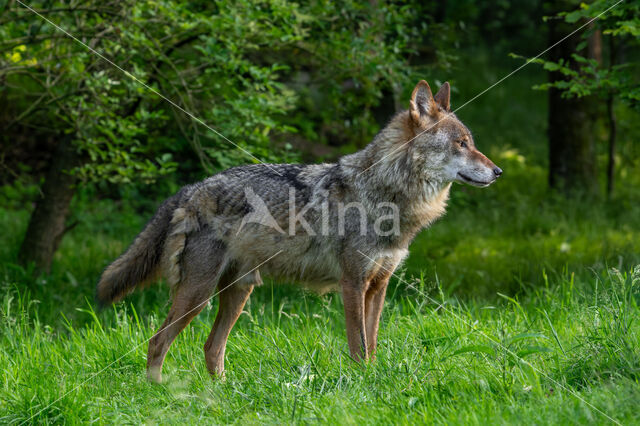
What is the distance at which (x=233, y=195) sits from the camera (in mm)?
4836

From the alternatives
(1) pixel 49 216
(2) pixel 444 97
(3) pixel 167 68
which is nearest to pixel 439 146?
(2) pixel 444 97

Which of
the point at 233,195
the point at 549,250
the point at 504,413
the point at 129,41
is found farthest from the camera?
the point at 549,250

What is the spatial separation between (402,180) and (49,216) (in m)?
4.67

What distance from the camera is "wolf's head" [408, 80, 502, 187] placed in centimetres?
457

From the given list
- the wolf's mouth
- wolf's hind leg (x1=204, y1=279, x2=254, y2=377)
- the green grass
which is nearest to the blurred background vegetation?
wolf's hind leg (x1=204, y1=279, x2=254, y2=377)

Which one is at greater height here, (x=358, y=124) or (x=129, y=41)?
(x=129, y=41)

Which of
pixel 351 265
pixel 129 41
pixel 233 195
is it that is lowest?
pixel 351 265

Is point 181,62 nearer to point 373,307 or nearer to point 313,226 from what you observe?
point 313,226

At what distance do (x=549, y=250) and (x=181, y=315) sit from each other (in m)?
4.49

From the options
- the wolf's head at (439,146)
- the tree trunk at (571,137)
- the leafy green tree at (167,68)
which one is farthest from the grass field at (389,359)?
the tree trunk at (571,137)

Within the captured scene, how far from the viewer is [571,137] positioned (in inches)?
384

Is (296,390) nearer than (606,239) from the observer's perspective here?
Yes

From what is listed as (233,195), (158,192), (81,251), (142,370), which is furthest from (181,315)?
(158,192)

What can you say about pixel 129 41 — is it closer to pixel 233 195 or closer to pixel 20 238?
pixel 233 195
